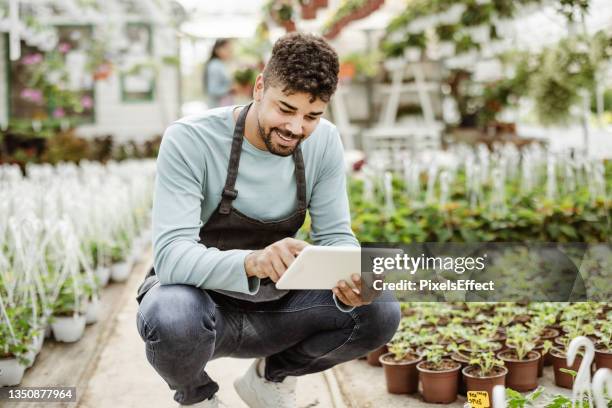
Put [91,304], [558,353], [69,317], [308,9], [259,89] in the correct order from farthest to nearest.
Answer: [308,9] → [91,304] → [69,317] → [558,353] → [259,89]

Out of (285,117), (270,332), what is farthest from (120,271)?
(285,117)

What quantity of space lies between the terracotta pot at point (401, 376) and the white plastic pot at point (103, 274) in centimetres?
Result: 215

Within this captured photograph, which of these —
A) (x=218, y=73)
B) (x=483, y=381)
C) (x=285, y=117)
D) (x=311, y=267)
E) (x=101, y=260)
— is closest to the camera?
(x=311, y=267)

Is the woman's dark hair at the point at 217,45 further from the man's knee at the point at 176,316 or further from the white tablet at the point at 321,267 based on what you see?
the white tablet at the point at 321,267

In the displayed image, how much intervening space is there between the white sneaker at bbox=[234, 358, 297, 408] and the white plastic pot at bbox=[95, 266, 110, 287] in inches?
80.0

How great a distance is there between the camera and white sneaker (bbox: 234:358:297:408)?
2.42 m

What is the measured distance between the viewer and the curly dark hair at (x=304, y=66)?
2.09m

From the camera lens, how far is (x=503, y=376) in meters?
2.57

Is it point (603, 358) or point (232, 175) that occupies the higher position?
point (232, 175)

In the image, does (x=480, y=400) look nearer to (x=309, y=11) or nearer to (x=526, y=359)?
(x=526, y=359)

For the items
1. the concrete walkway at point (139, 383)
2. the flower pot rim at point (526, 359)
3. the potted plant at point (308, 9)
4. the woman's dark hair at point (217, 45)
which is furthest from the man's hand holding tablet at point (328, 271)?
the woman's dark hair at point (217, 45)

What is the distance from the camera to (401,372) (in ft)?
8.84

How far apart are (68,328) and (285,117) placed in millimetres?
1847

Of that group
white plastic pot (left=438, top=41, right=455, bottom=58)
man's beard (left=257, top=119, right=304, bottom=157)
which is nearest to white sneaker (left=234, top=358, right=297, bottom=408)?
man's beard (left=257, top=119, right=304, bottom=157)
